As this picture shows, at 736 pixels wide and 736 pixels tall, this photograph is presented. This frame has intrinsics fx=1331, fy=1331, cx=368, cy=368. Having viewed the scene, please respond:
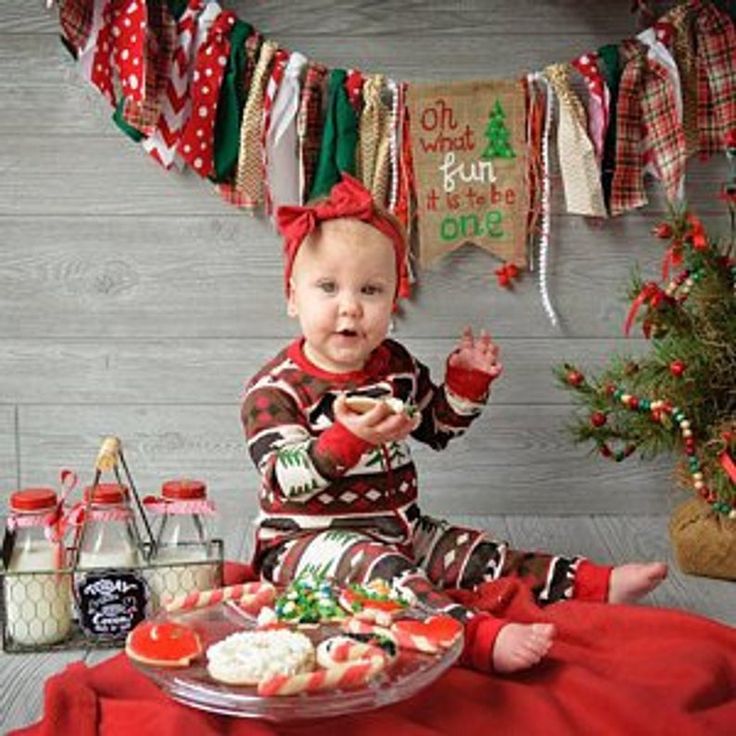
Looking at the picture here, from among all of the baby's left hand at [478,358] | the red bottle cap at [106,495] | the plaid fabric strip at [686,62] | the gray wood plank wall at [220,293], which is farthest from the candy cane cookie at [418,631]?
the plaid fabric strip at [686,62]

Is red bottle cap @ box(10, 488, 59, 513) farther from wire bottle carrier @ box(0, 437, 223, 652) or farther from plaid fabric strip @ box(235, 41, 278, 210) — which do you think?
plaid fabric strip @ box(235, 41, 278, 210)

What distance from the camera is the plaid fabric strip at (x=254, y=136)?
1.88m

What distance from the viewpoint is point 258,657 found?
119 centimetres

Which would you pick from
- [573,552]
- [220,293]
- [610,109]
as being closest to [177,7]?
[220,293]

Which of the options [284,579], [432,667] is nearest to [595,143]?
[284,579]

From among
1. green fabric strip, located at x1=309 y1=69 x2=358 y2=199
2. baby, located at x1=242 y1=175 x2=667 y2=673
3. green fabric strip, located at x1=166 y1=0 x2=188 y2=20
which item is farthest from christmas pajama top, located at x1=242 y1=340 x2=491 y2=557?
green fabric strip, located at x1=166 y1=0 x2=188 y2=20

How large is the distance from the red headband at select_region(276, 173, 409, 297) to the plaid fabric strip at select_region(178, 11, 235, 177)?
34cm

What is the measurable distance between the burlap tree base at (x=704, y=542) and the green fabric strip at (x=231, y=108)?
81 centimetres

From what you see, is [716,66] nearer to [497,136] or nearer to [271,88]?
[497,136]

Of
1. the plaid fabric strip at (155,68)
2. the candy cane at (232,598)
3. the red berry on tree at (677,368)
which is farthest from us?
the plaid fabric strip at (155,68)

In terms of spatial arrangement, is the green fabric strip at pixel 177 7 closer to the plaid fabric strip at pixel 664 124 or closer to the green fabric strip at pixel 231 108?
the green fabric strip at pixel 231 108

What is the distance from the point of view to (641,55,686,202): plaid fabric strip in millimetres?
1877

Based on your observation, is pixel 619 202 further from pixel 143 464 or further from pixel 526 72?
pixel 143 464

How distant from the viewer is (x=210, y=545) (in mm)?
1580
